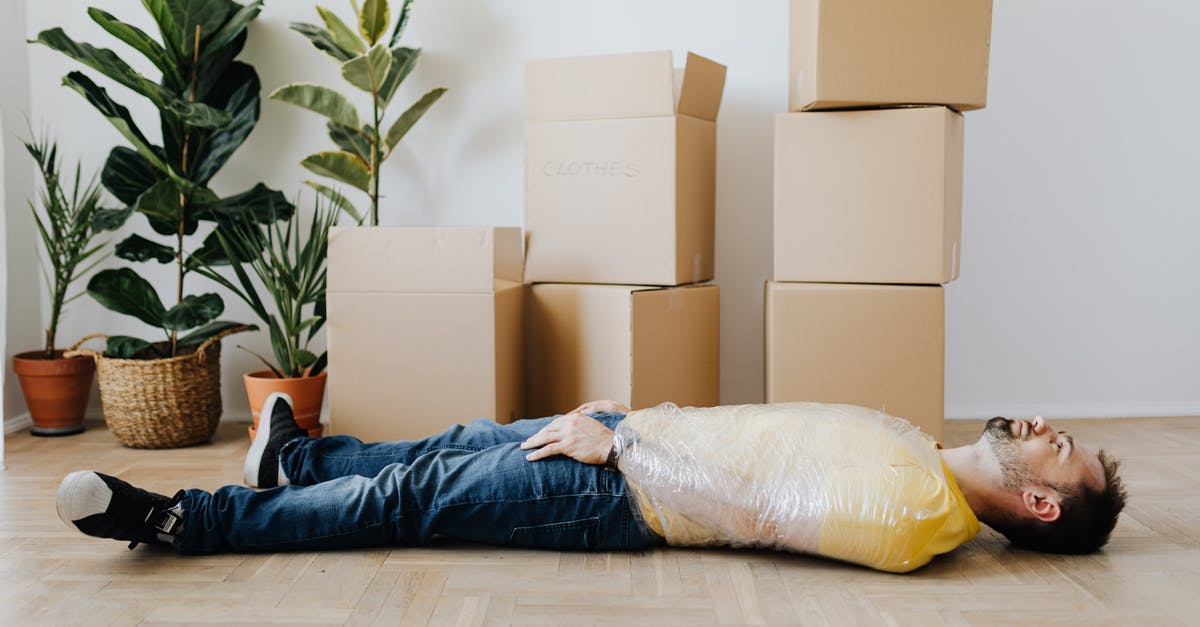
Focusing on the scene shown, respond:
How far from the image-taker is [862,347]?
2.27m

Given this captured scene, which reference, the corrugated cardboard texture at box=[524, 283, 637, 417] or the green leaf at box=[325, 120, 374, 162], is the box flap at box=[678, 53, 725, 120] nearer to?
the corrugated cardboard texture at box=[524, 283, 637, 417]

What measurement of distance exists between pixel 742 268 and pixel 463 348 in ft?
3.33

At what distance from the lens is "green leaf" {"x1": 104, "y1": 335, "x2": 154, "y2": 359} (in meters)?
2.60

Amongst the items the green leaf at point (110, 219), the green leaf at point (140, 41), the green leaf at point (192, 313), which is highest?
the green leaf at point (140, 41)

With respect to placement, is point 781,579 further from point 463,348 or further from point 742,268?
point 742,268

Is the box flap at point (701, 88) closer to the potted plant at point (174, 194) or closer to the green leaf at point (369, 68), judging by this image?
the green leaf at point (369, 68)

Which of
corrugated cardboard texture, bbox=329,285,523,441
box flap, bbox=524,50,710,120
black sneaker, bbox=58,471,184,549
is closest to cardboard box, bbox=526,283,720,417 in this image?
corrugated cardboard texture, bbox=329,285,523,441

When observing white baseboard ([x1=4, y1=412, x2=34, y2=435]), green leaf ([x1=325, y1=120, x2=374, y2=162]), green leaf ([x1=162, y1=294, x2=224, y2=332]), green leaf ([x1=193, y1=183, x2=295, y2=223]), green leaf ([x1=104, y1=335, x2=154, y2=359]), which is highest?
green leaf ([x1=325, y1=120, x2=374, y2=162])

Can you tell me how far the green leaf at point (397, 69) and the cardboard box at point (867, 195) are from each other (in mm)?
1036

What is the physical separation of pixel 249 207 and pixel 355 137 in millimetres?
348

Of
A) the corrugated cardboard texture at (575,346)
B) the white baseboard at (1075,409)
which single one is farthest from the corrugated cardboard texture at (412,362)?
the white baseboard at (1075,409)

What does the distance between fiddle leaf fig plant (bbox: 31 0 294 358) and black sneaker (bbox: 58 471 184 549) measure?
1031 millimetres

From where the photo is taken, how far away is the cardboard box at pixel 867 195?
2.21 m

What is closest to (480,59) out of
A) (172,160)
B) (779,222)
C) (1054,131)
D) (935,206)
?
(172,160)
